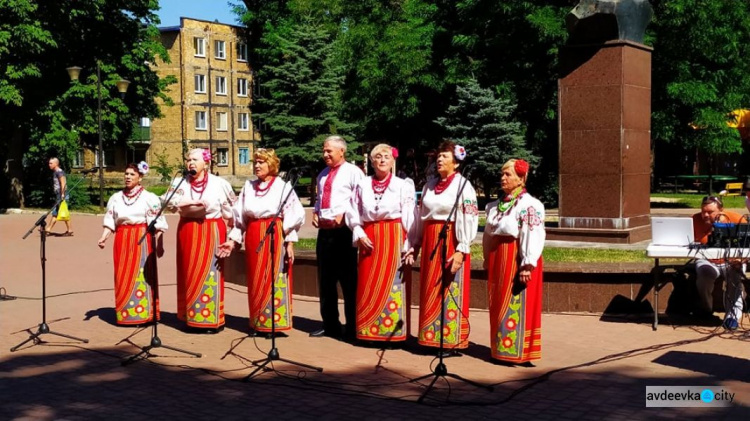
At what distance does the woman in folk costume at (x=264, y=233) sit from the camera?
30.1ft

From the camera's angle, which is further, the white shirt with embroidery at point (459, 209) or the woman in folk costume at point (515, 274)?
the white shirt with embroidery at point (459, 209)

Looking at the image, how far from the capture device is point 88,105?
35656 millimetres

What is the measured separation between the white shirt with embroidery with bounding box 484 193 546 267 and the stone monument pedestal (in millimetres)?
6425

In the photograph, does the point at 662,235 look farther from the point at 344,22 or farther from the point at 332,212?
the point at 344,22

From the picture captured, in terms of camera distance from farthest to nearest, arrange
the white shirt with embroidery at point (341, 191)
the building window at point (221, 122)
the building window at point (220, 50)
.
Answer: the building window at point (221, 122)
the building window at point (220, 50)
the white shirt with embroidery at point (341, 191)

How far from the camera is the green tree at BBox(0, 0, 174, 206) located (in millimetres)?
32094

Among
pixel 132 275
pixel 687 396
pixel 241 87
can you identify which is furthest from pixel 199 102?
pixel 687 396

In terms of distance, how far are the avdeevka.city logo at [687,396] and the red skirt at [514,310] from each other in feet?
3.86

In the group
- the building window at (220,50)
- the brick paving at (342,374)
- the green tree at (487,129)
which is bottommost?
the brick paving at (342,374)

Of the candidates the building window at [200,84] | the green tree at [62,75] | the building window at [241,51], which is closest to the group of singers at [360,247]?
the green tree at [62,75]

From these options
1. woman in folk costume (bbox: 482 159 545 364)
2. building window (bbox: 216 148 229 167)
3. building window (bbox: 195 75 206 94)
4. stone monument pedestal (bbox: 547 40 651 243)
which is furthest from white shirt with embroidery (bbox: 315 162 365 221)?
building window (bbox: 216 148 229 167)

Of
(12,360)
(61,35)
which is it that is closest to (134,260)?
(12,360)

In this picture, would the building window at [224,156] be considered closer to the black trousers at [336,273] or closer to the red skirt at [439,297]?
the black trousers at [336,273]

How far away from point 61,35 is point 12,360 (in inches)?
1114
